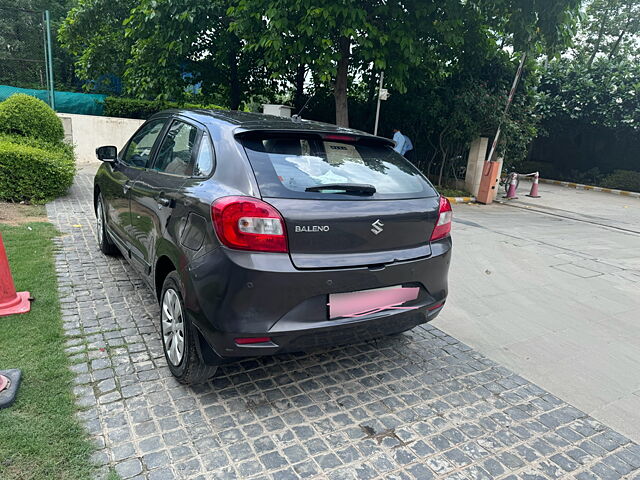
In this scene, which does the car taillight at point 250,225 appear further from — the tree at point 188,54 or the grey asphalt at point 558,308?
the tree at point 188,54

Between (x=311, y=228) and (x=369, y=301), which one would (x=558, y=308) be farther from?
(x=311, y=228)

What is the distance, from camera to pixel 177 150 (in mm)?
3410

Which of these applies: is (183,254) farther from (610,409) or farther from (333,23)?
(333,23)

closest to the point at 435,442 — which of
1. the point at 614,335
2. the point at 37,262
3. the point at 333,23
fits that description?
the point at 614,335

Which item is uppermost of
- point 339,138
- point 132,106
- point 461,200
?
point 132,106

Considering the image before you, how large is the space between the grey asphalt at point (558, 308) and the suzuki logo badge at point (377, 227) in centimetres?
172

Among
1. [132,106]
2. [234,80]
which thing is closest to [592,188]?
[234,80]

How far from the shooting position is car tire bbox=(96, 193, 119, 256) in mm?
5074

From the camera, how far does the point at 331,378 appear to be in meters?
3.15

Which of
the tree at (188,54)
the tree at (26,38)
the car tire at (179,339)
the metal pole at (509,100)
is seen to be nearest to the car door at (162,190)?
the car tire at (179,339)

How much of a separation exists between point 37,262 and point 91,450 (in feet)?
10.4

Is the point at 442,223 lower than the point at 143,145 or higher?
lower

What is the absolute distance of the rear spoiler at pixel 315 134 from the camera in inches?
110

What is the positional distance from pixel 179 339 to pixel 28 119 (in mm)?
7983
